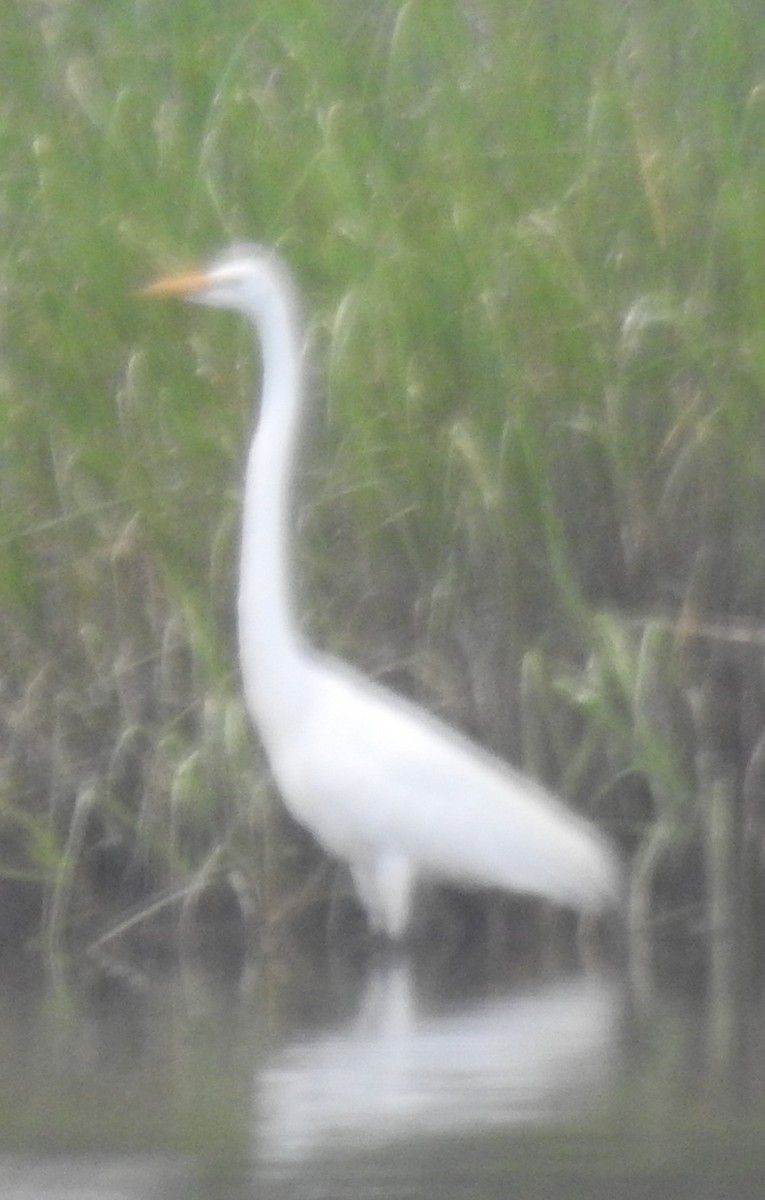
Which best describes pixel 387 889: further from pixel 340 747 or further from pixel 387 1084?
pixel 387 1084

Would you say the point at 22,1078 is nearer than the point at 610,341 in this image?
Yes

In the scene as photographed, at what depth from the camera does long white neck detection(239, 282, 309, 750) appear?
5.51 m

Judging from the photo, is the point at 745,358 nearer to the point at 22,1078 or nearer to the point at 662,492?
the point at 662,492

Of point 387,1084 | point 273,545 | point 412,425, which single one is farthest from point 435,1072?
point 412,425

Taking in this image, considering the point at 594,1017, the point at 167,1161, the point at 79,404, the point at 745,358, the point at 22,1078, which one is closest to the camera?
the point at 167,1161

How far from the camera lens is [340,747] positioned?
5.59m

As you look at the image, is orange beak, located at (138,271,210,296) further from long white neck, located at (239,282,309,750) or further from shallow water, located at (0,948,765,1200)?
shallow water, located at (0,948,765,1200)

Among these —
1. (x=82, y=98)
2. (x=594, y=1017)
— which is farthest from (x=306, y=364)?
(x=594, y=1017)

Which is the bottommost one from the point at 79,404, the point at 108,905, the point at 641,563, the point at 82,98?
the point at 108,905

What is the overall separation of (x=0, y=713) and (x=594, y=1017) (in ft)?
5.45

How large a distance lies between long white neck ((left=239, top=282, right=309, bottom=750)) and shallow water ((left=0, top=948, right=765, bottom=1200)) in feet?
1.81

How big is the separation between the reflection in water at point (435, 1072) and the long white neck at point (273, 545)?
0.74 m

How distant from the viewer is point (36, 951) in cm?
585

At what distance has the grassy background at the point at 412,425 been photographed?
5438mm
